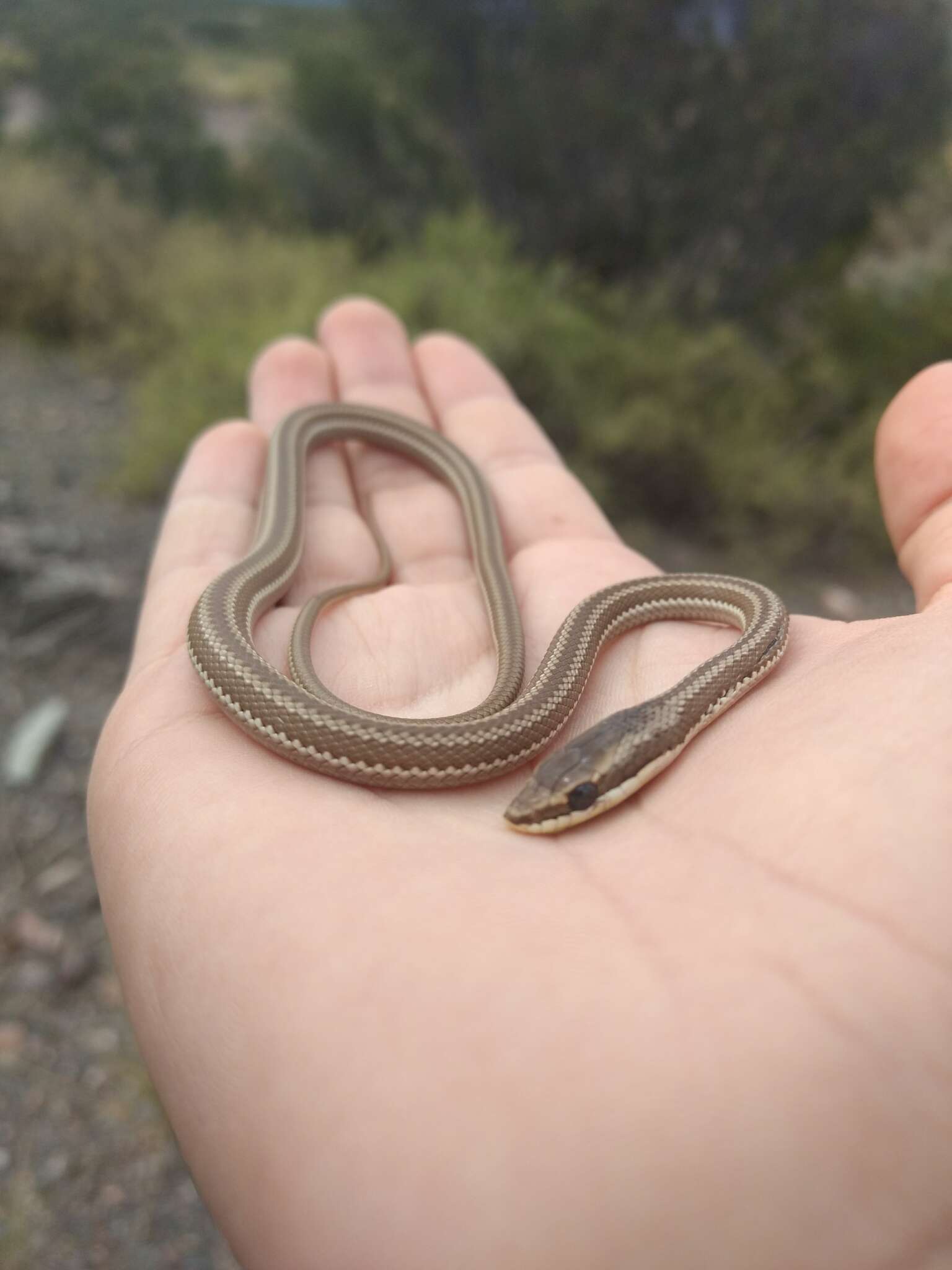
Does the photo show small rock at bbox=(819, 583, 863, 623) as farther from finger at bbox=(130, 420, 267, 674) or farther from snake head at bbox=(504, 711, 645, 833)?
snake head at bbox=(504, 711, 645, 833)

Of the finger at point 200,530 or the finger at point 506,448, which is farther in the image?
the finger at point 506,448

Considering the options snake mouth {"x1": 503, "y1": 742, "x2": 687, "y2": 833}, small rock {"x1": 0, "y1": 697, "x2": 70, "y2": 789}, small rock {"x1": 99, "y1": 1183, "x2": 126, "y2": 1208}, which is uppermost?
snake mouth {"x1": 503, "y1": 742, "x2": 687, "y2": 833}

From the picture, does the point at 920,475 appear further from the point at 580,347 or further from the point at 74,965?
the point at 580,347

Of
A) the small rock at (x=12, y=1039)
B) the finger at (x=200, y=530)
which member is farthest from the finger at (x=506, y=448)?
the small rock at (x=12, y=1039)

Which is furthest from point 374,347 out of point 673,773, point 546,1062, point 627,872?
point 546,1062

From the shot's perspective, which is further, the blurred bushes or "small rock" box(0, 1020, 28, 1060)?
the blurred bushes

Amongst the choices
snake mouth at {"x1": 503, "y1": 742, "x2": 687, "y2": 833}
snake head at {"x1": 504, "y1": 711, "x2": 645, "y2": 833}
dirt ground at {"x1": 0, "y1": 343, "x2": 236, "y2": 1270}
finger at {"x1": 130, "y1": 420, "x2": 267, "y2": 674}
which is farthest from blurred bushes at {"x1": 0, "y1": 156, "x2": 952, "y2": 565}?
snake mouth at {"x1": 503, "y1": 742, "x2": 687, "y2": 833}

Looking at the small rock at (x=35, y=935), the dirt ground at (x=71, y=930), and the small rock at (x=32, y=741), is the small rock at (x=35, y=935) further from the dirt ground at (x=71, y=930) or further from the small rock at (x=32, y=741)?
the small rock at (x=32, y=741)
